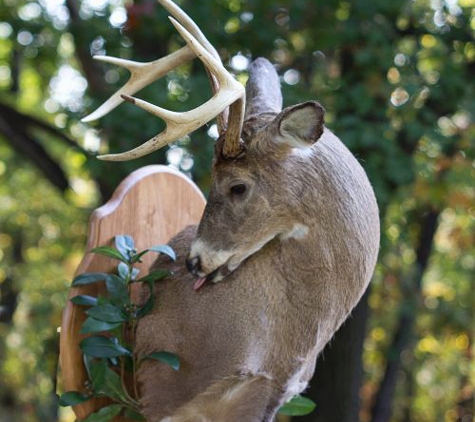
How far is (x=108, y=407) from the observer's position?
1.75m

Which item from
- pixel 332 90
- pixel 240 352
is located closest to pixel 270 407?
pixel 240 352

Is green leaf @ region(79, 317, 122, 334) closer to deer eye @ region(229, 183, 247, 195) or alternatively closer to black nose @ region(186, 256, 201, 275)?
black nose @ region(186, 256, 201, 275)

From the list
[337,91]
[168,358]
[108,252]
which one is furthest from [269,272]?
[337,91]

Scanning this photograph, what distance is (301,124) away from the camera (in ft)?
4.71

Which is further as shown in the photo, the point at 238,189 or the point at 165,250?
the point at 165,250

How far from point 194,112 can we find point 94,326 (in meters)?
0.53

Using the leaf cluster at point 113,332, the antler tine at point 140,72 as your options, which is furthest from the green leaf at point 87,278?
the antler tine at point 140,72

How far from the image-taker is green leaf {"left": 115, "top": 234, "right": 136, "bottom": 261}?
5.83 feet

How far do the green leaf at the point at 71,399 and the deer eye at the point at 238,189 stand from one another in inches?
22.1

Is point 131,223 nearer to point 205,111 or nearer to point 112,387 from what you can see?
point 112,387

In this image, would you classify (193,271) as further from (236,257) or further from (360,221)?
(360,221)

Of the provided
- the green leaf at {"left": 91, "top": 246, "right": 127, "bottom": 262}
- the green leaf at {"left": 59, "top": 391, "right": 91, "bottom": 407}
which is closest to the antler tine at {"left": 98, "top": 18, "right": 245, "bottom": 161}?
the green leaf at {"left": 91, "top": 246, "right": 127, "bottom": 262}

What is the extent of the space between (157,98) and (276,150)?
78.9 inches

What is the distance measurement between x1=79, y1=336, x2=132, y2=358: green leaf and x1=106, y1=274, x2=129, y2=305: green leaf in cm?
8
